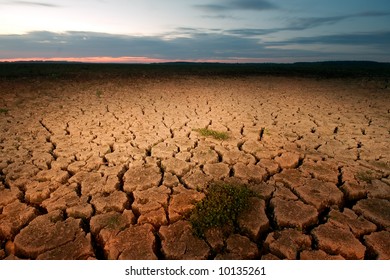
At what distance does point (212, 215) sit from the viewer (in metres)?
2.45

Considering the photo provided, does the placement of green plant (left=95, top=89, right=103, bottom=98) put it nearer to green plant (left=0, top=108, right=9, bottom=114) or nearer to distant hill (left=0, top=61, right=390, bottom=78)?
green plant (left=0, top=108, right=9, bottom=114)

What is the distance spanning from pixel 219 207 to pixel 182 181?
0.70 metres

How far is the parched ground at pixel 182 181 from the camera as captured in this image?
2186 millimetres

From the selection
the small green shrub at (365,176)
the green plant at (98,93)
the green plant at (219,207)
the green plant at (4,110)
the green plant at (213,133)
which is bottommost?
the green plant at (219,207)

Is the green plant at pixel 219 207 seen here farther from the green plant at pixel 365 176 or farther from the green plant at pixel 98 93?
the green plant at pixel 98 93

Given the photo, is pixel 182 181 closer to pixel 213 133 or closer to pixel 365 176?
pixel 213 133

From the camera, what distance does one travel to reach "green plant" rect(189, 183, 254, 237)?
2366 mm

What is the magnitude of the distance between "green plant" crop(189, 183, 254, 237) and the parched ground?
0.07 metres

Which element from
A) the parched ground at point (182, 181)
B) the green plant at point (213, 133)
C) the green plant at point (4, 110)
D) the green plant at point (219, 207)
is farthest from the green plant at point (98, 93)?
the green plant at point (219, 207)

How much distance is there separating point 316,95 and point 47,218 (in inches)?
336

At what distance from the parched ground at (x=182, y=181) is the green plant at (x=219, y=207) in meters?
0.07

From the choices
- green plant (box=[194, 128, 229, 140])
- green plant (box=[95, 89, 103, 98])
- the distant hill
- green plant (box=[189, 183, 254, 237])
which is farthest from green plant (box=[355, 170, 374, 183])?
the distant hill

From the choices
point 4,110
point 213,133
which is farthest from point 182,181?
point 4,110

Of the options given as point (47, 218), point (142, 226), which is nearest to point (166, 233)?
point (142, 226)
